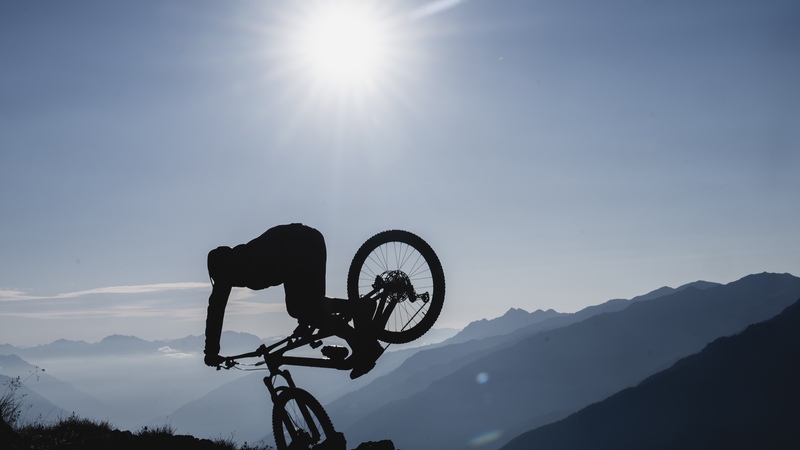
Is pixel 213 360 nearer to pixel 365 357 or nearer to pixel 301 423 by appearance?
pixel 301 423

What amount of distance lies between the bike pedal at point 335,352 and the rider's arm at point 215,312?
1689 millimetres

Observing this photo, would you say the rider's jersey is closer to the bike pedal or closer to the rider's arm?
the rider's arm

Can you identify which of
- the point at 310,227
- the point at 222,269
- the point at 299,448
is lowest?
the point at 299,448

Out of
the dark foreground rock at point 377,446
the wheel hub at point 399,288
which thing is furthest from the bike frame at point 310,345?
the dark foreground rock at point 377,446

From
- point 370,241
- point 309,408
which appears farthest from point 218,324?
point 370,241

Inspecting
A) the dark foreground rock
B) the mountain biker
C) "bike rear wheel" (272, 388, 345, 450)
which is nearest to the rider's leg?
the mountain biker

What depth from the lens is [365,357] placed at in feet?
28.9

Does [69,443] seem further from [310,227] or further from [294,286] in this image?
[310,227]

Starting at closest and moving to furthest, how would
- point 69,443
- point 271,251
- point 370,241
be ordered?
point 271,251 → point 370,241 → point 69,443

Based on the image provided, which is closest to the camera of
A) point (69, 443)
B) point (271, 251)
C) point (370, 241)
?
point (271, 251)

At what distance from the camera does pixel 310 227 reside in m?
9.12

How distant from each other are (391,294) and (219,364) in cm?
298

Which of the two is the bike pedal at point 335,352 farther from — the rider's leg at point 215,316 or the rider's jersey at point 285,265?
the rider's leg at point 215,316

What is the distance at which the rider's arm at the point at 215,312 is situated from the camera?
28.4 feet
